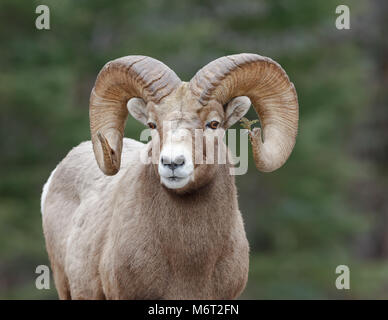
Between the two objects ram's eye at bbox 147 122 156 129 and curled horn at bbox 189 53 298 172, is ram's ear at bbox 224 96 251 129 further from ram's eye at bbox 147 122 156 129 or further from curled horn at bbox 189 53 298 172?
ram's eye at bbox 147 122 156 129

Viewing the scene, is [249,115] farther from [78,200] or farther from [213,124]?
[213,124]

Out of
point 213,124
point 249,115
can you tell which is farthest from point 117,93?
point 249,115

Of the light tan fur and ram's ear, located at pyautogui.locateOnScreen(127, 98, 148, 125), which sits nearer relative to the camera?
the light tan fur

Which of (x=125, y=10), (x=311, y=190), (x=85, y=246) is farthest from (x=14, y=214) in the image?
(x=85, y=246)

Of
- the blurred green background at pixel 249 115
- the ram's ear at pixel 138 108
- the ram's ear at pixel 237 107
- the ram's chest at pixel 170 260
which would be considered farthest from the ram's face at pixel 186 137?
the blurred green background at pixel 249 115

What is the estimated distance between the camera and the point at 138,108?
888 cm

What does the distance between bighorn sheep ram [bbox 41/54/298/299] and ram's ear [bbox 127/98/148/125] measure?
0.01 meters

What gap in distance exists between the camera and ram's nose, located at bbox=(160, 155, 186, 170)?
25.1 ft

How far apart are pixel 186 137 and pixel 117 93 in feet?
4.61

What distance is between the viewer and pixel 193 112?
8305 mm

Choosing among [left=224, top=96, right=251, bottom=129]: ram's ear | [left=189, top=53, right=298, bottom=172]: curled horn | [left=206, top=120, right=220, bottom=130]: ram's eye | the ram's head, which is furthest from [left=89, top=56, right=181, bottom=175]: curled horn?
[left=224, top=96, right=251, bottom=129]: ram's ear

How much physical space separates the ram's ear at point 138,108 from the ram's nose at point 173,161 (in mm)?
1262

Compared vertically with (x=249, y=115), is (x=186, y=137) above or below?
below

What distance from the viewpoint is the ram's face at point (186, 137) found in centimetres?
775
